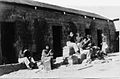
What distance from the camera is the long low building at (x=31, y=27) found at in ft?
39.8

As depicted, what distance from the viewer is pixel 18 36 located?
12.5 metres

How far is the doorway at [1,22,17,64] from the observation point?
1215 cm

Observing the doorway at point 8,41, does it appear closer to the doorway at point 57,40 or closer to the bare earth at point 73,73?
the bare earth at point 73,73

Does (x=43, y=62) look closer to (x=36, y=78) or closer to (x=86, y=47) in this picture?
(x=36, y=78)

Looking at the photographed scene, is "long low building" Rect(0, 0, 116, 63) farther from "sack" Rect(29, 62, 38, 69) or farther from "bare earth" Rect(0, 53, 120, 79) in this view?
"bare earth" Rect(0, 53, 120, 79)

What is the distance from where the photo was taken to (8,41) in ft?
40.5

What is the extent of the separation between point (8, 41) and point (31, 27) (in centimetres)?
164

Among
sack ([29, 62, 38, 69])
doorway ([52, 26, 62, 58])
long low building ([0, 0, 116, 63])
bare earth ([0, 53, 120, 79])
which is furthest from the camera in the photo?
doorway ([52, 26, 62, 58])

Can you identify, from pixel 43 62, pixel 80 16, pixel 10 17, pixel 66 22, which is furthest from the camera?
pixel 80 16

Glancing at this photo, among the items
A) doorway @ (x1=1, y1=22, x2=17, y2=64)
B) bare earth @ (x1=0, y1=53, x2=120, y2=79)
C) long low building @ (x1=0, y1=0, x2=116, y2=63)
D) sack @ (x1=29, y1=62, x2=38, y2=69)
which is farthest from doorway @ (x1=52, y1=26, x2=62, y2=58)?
sack @ (x1=29, y1=62, x2=38, y2=69)

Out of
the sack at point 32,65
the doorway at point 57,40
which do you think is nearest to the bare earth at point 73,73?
the sack at point 32,65

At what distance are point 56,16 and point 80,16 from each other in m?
3.58

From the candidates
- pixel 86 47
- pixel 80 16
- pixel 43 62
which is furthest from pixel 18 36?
pixel 80 16

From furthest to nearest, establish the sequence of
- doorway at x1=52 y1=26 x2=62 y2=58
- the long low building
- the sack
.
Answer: doorway at x1=52 y1=26 x2=62 y2=58, the long low building, the sack
